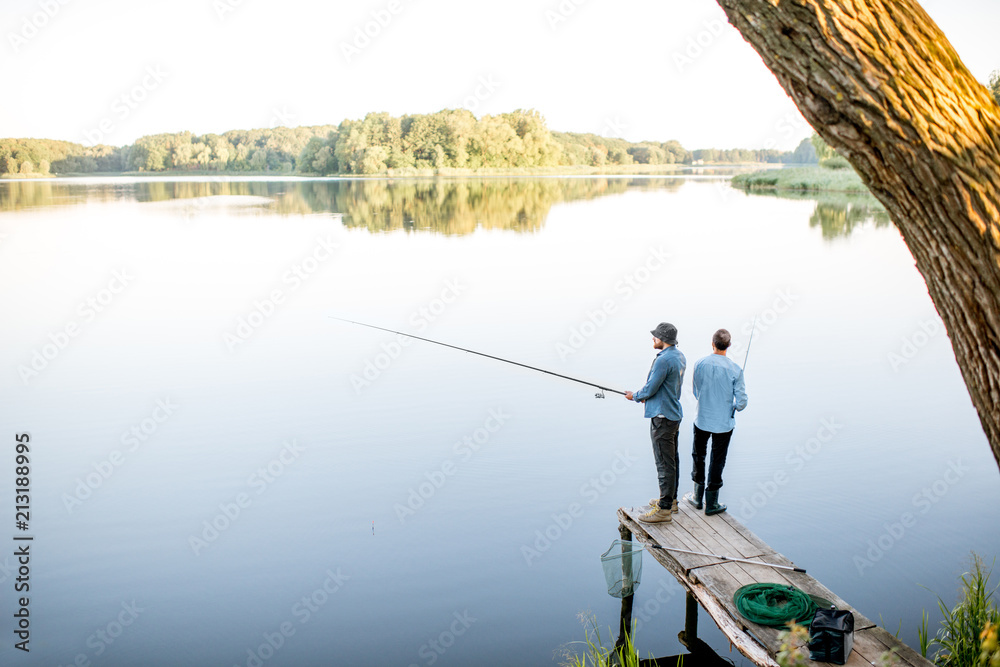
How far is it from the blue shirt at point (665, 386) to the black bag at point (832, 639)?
1619mm

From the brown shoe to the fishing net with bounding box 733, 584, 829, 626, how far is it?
949 millimetres

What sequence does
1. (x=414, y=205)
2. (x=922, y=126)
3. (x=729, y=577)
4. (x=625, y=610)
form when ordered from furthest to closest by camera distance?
1. (x=414, y=205)
2. (x=625, y=610)
3. (x=729, y=577)
4. (x=922, y=126)

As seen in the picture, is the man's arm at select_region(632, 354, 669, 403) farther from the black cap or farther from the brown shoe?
the brown shoe

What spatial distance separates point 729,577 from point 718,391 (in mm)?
1162

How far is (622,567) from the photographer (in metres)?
5.20

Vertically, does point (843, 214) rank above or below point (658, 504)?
above

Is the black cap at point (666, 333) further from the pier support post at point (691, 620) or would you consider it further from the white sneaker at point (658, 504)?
the pier support post at point (691, 620)

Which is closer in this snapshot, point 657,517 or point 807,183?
point 657,517

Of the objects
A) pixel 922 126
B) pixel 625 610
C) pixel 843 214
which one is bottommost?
pixel 625 610

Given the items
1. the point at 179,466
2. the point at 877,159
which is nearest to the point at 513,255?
the point at 179,466

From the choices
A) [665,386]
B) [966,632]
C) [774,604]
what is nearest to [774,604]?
[774,604]

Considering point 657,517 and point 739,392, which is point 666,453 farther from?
point 739,392

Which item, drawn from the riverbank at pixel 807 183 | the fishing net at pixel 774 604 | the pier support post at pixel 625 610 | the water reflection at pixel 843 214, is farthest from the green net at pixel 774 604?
the riverbank at pixel 807 183

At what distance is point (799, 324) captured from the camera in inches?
516
